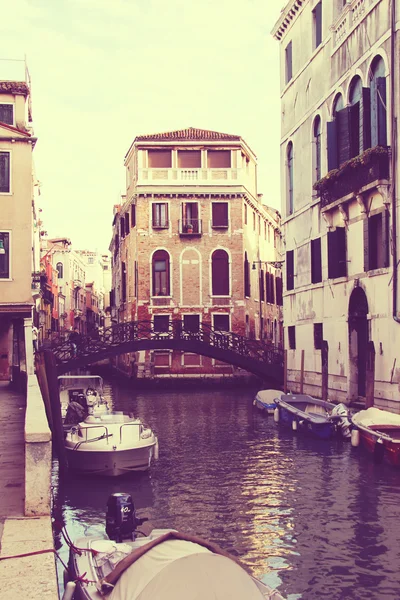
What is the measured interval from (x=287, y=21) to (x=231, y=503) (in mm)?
18178

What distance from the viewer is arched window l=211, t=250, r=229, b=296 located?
3612 cm

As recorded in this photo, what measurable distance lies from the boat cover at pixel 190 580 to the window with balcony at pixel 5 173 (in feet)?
Answer: 59.7

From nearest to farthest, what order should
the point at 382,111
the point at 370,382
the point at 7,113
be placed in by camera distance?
1. the point at 370,382
2. the point at 382,111
3. the point at 7,113

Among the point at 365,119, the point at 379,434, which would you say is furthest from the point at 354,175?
the point at 379,434

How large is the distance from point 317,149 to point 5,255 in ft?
30.2

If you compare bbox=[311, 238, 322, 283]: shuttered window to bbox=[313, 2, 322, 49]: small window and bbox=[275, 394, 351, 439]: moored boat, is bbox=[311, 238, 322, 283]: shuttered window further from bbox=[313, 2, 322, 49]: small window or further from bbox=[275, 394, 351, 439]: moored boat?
bbox=[313, 2, 322, 49]: small window

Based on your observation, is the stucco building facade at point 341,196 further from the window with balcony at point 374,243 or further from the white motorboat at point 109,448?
the white motorboat at point 109,448

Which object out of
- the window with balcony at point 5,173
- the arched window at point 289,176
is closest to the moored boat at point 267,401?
the arched window at point 289,176

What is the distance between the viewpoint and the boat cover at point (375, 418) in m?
14.9

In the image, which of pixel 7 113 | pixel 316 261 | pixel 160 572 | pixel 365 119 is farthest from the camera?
pixel 7 113

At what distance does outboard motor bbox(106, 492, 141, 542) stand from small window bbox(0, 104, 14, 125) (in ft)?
58.8

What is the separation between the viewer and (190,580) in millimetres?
5184

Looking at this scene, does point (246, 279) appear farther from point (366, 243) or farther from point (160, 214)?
point (366, 243)

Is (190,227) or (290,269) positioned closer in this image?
(290,269)
